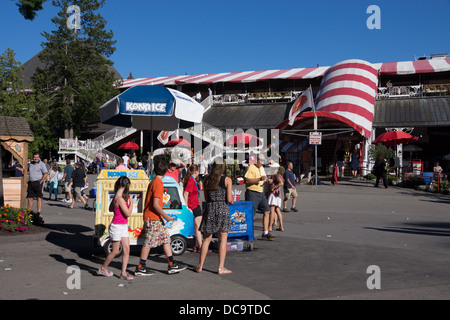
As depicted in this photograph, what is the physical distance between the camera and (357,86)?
3058 centimetres

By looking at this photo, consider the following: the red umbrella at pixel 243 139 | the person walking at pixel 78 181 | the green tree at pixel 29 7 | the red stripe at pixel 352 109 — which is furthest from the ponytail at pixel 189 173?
the red stripe at pixel 352 109

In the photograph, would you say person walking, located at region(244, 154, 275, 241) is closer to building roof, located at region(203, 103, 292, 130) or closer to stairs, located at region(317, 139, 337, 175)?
stairs, located at region(317, 139, 337, 175)

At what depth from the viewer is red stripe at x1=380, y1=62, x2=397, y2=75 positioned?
33.6 m

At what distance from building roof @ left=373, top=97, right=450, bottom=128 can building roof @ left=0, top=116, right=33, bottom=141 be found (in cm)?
2237

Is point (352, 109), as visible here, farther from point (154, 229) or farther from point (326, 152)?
point (154, 229)

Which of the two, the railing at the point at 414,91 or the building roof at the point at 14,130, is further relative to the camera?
the railing at the point at 414,91

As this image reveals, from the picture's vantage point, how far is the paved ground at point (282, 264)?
5949mm

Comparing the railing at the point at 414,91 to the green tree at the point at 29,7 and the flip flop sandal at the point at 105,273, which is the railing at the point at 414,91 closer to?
the green tree at the point at 29,7

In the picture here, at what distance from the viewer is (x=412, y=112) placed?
3005 cm

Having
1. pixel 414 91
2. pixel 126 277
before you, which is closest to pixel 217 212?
pixel 126 277

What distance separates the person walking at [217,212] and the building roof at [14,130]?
24.0 ft
